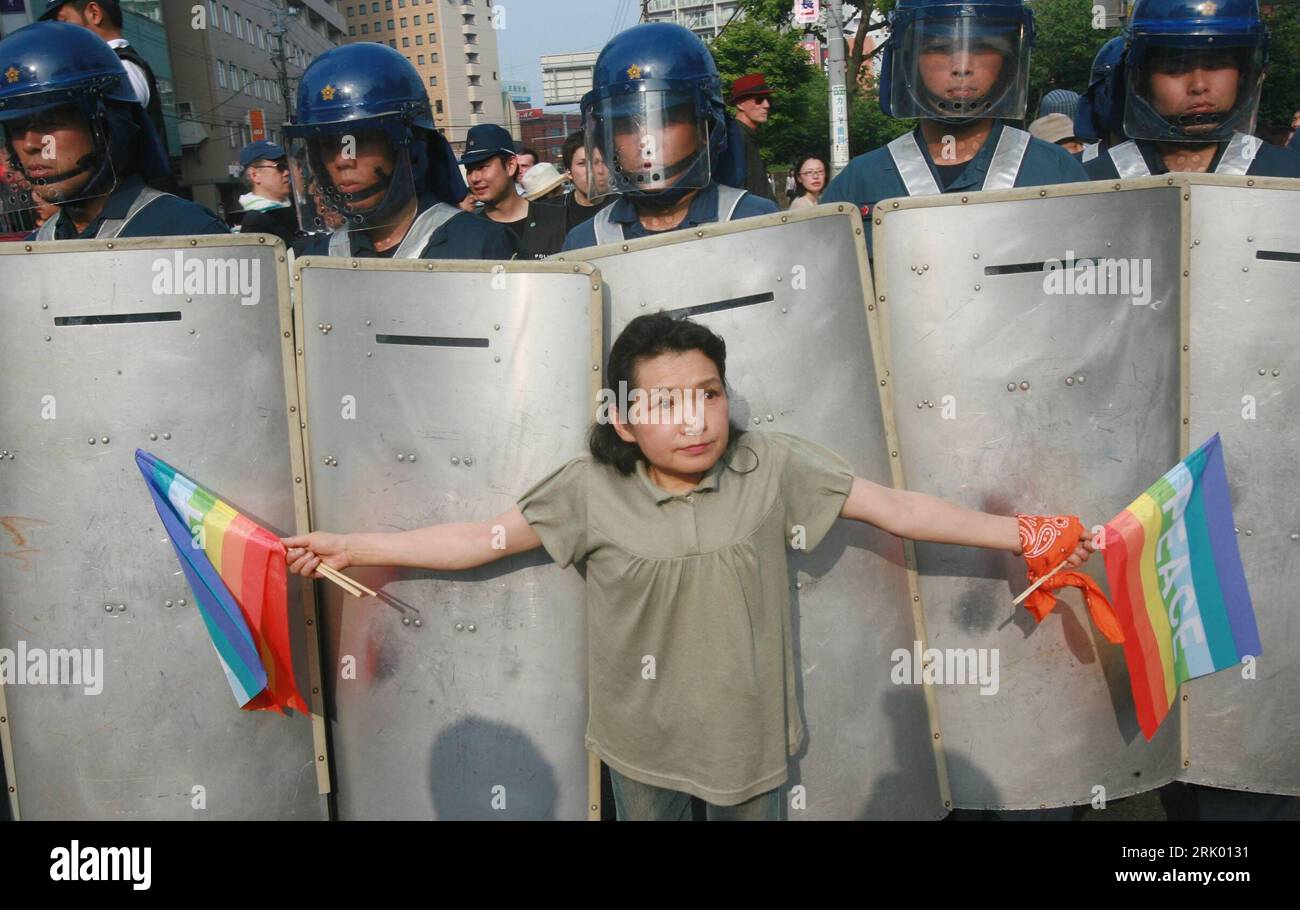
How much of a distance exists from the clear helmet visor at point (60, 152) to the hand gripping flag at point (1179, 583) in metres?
2.83

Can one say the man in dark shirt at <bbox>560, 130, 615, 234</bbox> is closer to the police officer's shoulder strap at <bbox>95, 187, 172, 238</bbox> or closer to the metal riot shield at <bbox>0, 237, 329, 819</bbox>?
the police officer's shoulder strap at <bbox>95, 187, 172, 238</bbox>

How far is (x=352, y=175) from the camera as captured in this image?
3.26m

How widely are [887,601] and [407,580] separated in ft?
3.69

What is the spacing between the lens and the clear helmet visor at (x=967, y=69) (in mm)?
3184

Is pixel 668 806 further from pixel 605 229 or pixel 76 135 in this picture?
pixel 76 135

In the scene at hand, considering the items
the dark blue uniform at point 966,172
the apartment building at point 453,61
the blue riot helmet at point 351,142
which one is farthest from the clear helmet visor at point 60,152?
the apartment building at point 453,61

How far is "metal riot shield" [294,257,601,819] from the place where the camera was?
2.54 m

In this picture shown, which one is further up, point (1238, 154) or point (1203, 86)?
point (1203, 86)

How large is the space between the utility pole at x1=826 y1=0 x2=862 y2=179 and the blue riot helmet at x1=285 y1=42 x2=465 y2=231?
9.32 meters

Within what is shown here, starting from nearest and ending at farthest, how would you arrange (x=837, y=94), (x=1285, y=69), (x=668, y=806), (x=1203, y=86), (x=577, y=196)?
1. (x=668, y=806)
2. (x=1203, y=86)
3. (x=577, y=196)
4. (x=837, y=94)
5. (x=1285, y=69)

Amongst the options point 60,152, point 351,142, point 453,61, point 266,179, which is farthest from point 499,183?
point 453,61

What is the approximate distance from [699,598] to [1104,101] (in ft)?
9.24

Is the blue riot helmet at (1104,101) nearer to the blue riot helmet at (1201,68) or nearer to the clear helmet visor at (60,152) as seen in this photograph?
the blue riot helmet at (1201,68)
